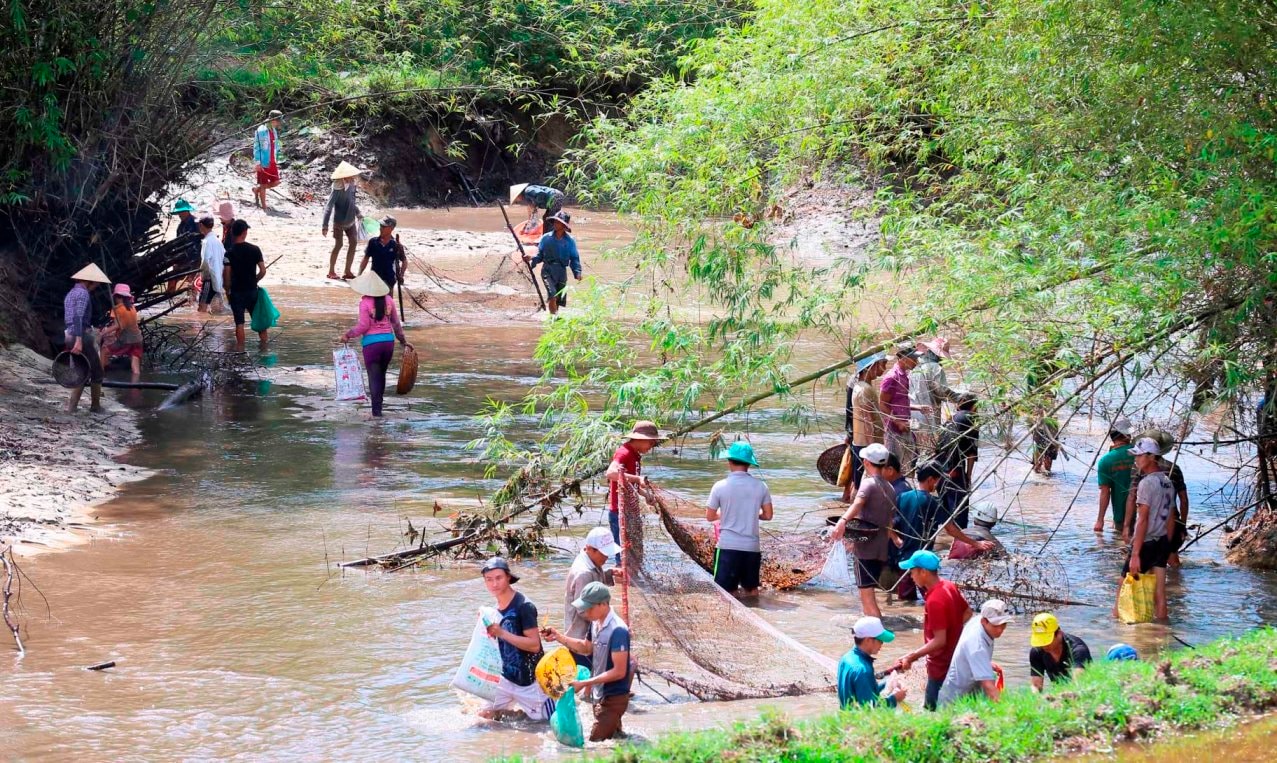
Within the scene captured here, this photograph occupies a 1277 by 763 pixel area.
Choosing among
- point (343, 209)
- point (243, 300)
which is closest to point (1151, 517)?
point (243, 300)

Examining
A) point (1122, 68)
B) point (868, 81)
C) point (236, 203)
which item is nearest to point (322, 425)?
point (868, 81)

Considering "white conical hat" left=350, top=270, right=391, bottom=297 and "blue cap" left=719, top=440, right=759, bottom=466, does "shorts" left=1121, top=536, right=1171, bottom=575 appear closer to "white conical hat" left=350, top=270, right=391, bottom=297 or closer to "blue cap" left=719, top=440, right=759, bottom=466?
"blue cap" left=719, top=440, right=759, bottom=466

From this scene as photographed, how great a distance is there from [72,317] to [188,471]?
2.14 metres

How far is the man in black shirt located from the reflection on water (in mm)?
2774

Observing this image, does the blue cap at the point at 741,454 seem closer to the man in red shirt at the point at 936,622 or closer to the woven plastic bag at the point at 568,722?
the man in red shirt at the point at 936,622

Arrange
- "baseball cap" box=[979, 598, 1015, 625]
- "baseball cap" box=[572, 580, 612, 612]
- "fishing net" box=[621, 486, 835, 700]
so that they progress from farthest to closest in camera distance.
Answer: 1. "fishing net" box=[621, 486, 835, 700]
2. "baseball cap" box=[572, 580, 612, 612]
3. "baseball cap" box=[979, 598, 1015, 625]

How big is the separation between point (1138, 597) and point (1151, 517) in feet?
1.89

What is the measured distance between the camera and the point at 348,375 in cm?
1530

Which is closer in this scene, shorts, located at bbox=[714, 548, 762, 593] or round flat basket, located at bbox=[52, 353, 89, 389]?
shorts, located at bbox=[714, 548, 762, 593]

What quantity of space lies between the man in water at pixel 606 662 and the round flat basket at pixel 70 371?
8504mm

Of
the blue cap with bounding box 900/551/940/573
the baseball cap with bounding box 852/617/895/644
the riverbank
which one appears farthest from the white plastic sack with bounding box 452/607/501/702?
the riverbank

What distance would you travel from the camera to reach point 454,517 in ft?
36.1

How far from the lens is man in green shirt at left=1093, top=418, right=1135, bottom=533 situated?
11224 mm

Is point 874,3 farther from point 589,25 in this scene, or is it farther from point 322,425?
point 589,25
